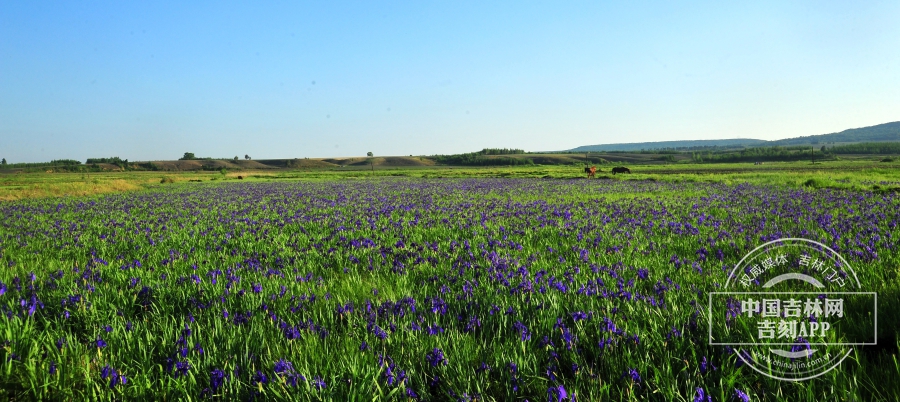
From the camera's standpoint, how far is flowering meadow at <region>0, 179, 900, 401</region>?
236 centimetres

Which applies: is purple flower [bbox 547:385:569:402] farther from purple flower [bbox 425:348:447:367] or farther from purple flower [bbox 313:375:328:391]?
purple flower [bbox 313:375:328:391]

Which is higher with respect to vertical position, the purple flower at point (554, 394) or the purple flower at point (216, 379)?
the purple flower at point (216, 379)

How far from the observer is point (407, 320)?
3.32 meters

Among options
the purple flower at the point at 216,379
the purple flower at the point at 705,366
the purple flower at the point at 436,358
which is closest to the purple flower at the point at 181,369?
the purple flower at the point at 216,379

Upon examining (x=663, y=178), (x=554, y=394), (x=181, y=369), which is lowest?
(x=663, y=178)

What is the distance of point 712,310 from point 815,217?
7.71m

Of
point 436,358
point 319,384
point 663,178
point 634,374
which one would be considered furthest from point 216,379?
point 663,178

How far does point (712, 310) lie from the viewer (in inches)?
133

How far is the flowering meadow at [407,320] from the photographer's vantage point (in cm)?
236

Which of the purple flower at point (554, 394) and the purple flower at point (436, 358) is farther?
the purple flower at point (436, 358)

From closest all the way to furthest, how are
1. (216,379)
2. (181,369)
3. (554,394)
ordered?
(554,394)
(216,379)
(181,369)

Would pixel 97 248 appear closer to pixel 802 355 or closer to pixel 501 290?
pixel 501 290

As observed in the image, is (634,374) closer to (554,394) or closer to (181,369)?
(554,394)

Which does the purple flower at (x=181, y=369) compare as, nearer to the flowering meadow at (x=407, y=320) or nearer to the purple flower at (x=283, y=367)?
the flowering meadow at (x=407, y=320)
